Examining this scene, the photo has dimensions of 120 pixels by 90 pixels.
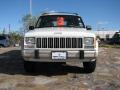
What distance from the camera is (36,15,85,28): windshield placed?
36.2ft

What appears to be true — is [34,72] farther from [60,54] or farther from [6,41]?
[6,41]

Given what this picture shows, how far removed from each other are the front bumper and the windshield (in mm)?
2025

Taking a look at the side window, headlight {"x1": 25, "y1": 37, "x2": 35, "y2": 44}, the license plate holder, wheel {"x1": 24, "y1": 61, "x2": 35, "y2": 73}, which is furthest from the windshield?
the license plate holder

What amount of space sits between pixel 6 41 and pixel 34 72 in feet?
74.4

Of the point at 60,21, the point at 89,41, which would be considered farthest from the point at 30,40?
the point at 60,21

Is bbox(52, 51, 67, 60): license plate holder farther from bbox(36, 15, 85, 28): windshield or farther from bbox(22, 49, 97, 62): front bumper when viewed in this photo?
bbox(36, 15, 85, 28): windshield

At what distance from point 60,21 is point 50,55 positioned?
89.9 inches

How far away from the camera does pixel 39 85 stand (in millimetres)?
8148

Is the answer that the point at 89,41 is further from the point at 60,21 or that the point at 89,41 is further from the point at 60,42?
the point at 60,21

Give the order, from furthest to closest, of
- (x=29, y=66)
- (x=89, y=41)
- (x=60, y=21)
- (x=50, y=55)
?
(x=60, y=21) → (x=29, y=66) → (x=89, y=41) → (x=50, y=55)

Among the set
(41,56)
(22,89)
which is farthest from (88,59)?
(22,89)

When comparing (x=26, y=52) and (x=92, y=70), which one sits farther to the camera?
(x=92, y=70)

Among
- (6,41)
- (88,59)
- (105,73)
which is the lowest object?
(6,41)

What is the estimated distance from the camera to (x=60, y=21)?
1111 centimetres
